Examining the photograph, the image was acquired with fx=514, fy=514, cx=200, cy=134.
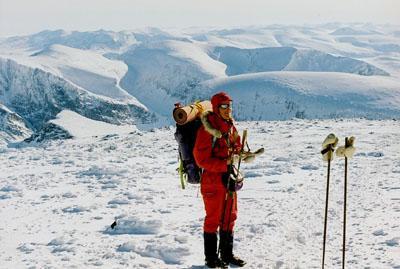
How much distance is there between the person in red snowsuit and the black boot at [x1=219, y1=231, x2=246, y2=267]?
2 cm

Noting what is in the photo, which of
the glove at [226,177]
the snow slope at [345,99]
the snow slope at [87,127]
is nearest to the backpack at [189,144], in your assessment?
the glove at [226,177]

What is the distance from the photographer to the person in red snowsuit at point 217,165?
269 inches

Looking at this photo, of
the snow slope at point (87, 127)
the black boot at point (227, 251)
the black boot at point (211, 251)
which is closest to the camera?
the black boot at point (211, 251)

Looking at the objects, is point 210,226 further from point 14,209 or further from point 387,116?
point 387,116

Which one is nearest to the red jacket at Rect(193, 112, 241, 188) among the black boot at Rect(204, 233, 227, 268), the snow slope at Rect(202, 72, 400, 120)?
the black boot at Rect(204, 233, 227, 268)

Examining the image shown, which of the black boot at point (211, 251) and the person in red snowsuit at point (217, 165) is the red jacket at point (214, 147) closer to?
the person in red snowsuit at point (217, 165)

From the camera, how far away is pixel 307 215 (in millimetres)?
10016

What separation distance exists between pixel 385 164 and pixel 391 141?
5.17 metres

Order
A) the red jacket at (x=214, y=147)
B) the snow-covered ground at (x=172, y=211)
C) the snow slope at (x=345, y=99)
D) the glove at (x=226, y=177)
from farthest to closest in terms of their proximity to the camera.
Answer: the snow slope at (x=345, y=99) < the snow-covered ground at (x=172, y=211) < the glove at (x=226, y=177) < the red jacket at (x=214, y=147)

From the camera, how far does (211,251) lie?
23.5 feet

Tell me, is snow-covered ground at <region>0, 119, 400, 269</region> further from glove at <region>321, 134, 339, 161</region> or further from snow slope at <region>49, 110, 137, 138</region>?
snow slope at <region>49, 110, 137, 138</region>

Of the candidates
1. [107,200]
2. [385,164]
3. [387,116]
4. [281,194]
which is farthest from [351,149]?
[387,116]

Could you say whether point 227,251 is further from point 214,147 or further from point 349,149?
point 349,149

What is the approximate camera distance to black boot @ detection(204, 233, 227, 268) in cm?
712
